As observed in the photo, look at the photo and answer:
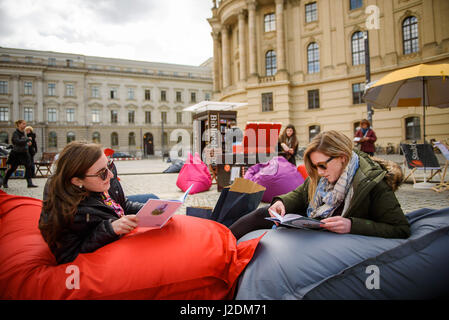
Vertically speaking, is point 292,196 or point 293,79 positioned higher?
point 293,79

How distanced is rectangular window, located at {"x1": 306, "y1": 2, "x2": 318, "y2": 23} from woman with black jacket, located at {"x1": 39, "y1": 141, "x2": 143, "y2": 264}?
2618 cm

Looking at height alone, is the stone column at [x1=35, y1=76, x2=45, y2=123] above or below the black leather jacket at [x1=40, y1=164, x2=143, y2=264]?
above

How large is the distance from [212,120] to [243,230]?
25.9 ft

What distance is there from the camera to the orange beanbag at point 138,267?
1488 mm

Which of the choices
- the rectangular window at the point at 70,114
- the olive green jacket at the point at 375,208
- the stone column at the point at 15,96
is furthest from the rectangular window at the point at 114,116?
the olive green jacket at the point at 375,208

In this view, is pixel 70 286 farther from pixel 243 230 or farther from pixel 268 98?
pixel 268 98

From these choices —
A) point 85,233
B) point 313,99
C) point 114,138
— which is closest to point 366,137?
point 85,233

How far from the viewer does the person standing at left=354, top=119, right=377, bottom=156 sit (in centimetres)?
807

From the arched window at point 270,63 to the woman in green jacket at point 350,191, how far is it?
24949 mm

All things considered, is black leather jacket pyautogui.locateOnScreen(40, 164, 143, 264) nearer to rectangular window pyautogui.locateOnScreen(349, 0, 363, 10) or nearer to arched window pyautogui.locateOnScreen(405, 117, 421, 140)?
arched window pyautogui.locateOnScreen(405, 117, 421, 140)

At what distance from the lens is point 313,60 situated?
2361 cm

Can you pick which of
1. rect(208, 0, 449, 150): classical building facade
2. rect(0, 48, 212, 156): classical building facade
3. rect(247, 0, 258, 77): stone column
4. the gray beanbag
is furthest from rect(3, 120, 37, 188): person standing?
rect(0, 48, 212, 156): classical building facade
